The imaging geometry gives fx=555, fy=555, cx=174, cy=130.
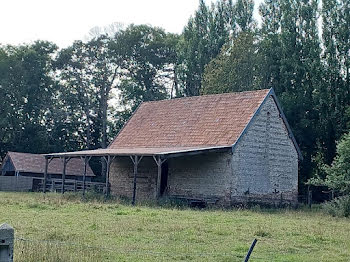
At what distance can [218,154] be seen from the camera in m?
28.9

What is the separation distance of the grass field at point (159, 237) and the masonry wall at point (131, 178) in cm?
1069

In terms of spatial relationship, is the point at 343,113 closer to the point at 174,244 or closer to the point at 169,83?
the point at 169,83

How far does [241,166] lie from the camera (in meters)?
28.9

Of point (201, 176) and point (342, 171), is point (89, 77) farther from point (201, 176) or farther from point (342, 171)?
Answer: point (342, 171)

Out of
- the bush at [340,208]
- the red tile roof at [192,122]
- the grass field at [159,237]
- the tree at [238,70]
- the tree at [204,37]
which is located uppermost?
the tree at [204,37]

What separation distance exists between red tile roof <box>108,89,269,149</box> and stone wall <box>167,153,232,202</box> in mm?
813

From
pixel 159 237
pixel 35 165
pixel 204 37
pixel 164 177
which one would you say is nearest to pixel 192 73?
pixel 204 37

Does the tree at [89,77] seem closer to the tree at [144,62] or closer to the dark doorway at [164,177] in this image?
the tree at [144,62]

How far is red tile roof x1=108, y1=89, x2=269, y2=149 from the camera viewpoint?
30.1 metres

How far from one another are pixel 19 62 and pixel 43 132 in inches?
279

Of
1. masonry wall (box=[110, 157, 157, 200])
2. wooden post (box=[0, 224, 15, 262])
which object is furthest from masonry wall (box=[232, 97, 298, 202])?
wooden post (box=[0, 224, 15, 262])

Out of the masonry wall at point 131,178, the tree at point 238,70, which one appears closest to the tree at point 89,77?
the tree at point 238,70

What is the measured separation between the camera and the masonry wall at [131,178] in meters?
32.0

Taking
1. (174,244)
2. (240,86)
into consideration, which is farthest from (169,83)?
(174,244)
